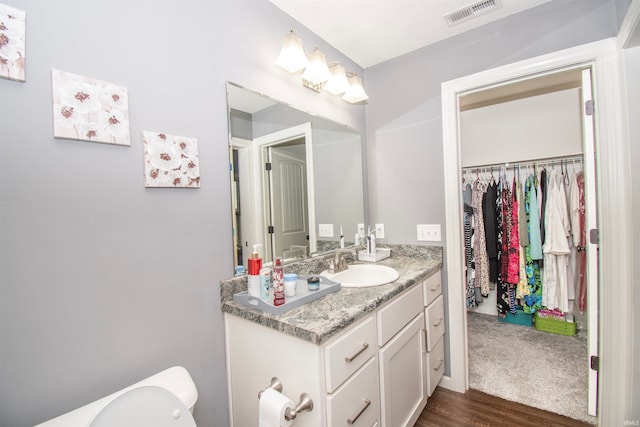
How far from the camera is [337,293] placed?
1.28 meters

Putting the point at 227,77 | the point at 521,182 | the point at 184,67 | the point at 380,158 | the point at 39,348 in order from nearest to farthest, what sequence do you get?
the point at 39,348 < the point at 184,67 < the point at 227,77 < the point at 380,158 < the point at 521,182

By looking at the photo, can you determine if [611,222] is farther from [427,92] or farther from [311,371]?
[311,371]

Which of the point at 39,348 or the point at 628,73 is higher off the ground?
the point at 628,73

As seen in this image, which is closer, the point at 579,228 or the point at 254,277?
the point at 254,277

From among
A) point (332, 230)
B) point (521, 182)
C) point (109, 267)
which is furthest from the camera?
point (521, 182)

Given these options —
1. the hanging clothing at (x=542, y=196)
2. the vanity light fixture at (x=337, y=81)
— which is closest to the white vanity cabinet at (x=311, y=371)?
the vanity light fixture at (x=337, y=81)

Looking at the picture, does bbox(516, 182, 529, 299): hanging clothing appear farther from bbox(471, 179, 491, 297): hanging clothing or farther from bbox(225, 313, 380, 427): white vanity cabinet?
bbox(225, 313, 380, 427): white vanity cabinet

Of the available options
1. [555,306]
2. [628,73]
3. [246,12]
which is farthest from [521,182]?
[246,12]

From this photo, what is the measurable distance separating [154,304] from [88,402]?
315 millimetres

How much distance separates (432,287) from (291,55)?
5.27ft

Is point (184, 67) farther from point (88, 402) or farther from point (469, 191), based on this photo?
point (469, 191)

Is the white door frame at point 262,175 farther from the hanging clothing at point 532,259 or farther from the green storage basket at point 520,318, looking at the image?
the green storage basket at point 520,318

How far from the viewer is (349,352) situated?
1.02m

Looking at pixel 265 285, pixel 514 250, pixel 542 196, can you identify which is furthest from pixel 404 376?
pixel 542 196
